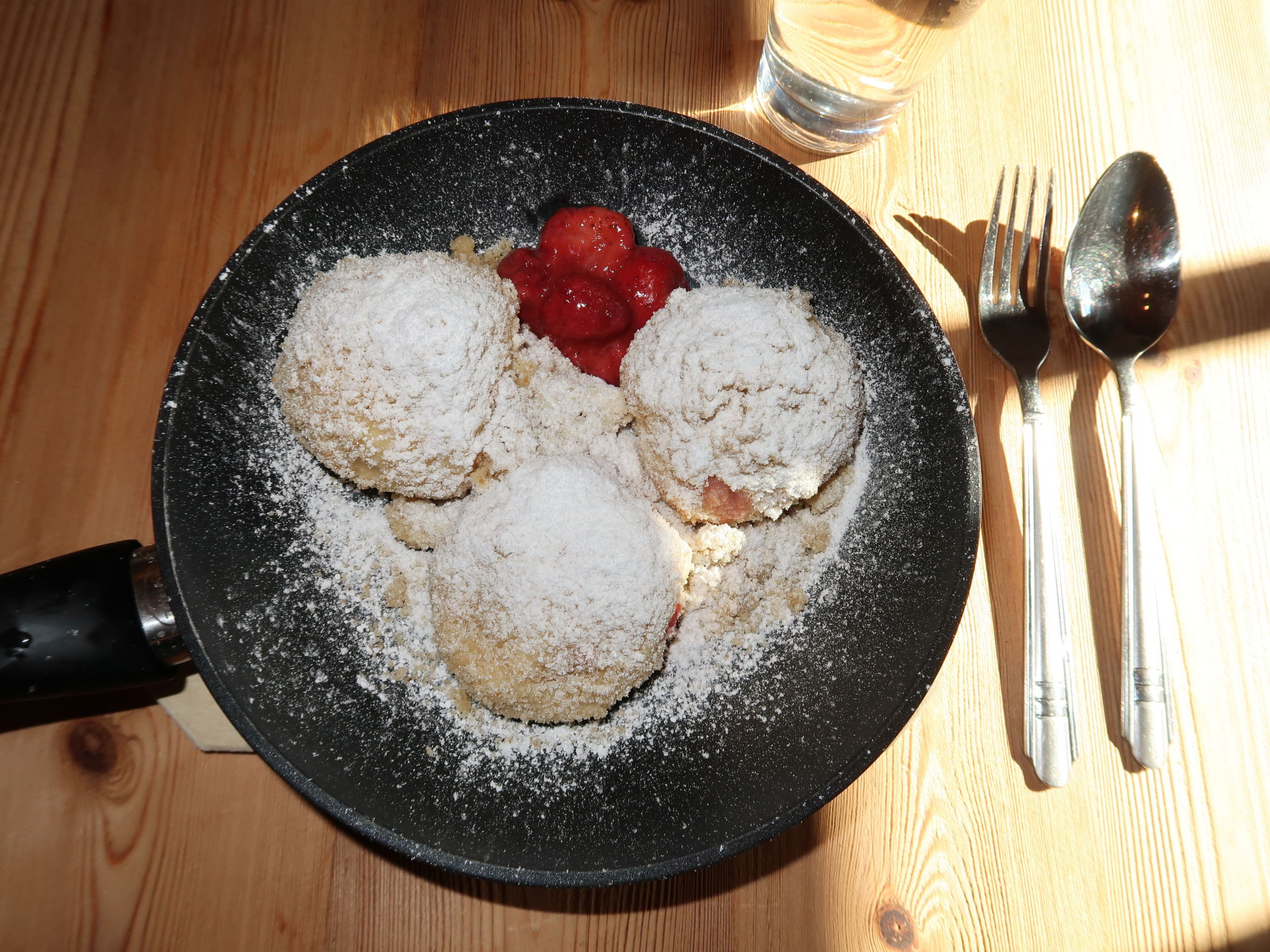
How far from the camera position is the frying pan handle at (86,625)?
25.9 inches

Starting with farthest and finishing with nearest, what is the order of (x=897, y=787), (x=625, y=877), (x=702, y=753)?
(x=897, y=787)
(x=702, y=753)
(x=625, y=877)

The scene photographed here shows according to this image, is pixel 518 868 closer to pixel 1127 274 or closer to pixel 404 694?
pixel 404 694

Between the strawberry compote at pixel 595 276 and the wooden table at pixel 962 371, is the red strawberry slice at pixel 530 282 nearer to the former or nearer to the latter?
the strawberry compote at pixel 595 276

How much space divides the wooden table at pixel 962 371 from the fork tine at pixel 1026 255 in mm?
59

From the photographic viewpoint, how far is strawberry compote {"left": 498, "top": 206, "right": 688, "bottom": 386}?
2.54ft

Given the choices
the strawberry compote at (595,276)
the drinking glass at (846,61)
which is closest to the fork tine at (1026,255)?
the drinking glass at (846,61)

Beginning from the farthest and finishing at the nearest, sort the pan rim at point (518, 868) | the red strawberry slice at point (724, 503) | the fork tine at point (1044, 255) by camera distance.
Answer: the fork tine at point (1044, 255), the red strawberry slice at point (724, 503), the pan rim at point (518, 868)

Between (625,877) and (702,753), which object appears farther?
(702,753)

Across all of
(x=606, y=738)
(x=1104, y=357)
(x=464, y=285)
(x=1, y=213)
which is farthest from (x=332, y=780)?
(x=1104, y=357)

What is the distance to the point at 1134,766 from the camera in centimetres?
81

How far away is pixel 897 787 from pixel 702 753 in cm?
26

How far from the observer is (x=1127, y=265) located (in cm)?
89

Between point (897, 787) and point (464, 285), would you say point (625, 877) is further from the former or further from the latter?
point (464, 285)

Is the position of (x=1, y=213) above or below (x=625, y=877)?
above
